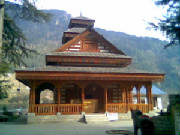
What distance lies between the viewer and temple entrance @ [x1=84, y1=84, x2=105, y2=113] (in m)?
18.0

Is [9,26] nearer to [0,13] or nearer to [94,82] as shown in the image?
[0,13]

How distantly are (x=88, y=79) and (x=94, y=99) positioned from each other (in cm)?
302

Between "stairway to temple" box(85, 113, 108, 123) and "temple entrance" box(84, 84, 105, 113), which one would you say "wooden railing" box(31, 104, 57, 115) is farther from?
"temple entrance" box(84, 84, 105, 113)

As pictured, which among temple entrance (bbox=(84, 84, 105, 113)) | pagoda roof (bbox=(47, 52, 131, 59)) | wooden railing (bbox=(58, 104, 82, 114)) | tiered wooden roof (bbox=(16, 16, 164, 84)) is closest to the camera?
tiered wooden roof (bbox=(16, 16, 164, 84))

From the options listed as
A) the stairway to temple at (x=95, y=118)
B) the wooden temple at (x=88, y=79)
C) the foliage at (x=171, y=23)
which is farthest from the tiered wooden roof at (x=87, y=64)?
the foliage at (x=171, y=23)

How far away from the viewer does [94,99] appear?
1823 cm

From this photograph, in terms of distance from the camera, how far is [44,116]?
1562 cm

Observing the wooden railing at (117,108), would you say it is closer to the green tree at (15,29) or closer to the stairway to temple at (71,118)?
the stairway to temple at (71,118)

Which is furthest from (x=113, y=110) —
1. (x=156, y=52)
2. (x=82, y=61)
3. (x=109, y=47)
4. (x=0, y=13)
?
(x=156, y=52)

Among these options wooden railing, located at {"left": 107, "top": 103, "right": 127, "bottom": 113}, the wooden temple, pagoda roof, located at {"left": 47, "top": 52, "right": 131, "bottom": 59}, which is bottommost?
wooden railing, located at {"left": 107, "top": 103, "right": 127, "bottom": 113}

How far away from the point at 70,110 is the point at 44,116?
209 cm

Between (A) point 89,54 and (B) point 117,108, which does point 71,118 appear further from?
(A) point 89,54

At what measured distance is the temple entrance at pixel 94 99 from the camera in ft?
59.0

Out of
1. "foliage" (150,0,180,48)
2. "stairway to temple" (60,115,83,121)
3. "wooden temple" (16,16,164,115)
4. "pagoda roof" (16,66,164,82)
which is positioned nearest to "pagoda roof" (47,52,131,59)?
"wooden temple" (16,16,164,115)
